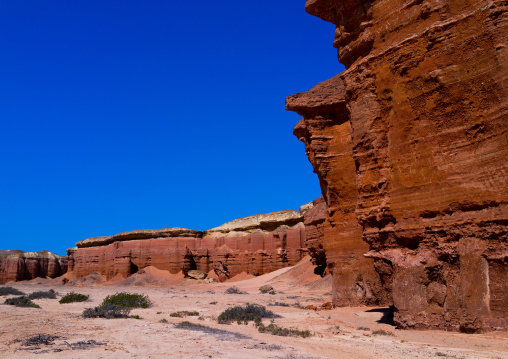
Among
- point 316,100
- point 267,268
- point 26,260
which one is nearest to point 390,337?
point 316,100

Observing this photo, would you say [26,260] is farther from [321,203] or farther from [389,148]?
[389,148]

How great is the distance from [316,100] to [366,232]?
8.85 m

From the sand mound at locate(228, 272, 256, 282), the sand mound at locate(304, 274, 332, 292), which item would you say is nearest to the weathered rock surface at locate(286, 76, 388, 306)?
the sand mound at locate(304, 274, 332, 292)

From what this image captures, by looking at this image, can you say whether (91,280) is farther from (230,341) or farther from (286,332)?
(230,341)

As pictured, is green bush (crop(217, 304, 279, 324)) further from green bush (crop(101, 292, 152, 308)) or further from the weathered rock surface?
green bush (crop(101, 292, 152, 308))

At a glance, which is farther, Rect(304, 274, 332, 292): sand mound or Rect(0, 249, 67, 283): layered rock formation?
Rect(0, 249, 67, 283): layered rock formation

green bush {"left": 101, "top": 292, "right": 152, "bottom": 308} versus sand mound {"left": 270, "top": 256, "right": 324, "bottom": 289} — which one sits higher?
green bush {"left": 101, "top": 292, "right": 152, "bottom": 308}

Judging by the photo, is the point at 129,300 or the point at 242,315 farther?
the point at 129,300

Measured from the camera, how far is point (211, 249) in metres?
54.1

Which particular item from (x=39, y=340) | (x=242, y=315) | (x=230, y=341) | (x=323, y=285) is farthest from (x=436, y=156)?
(x=323, y=285)

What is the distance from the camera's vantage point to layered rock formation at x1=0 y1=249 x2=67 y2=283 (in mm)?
67500

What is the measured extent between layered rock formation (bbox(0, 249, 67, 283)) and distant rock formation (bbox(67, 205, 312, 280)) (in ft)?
51.4

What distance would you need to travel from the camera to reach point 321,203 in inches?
1296

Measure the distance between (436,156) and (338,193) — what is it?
291 inches
